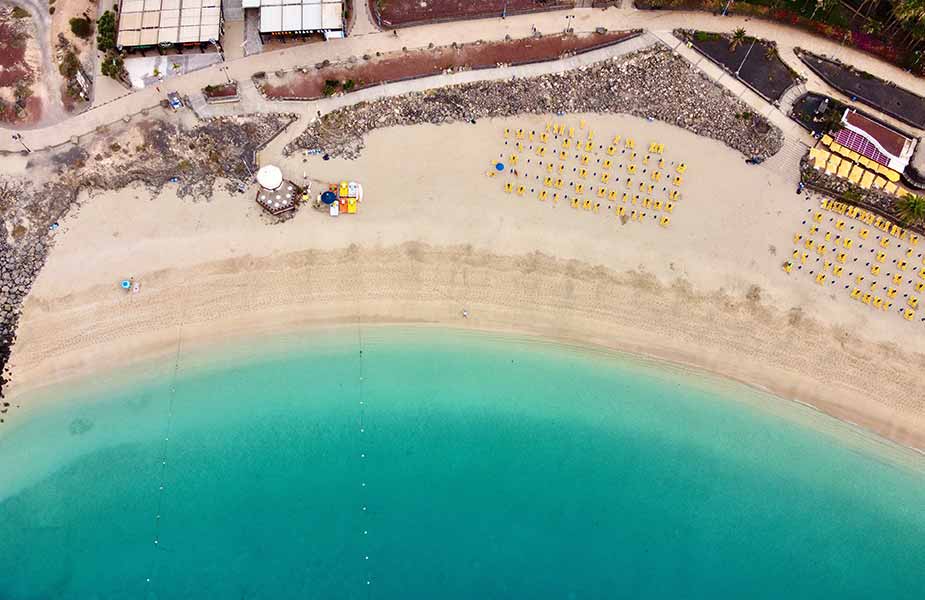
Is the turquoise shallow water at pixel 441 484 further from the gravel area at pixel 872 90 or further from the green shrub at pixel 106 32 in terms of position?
the green shrub at pixel 106 32

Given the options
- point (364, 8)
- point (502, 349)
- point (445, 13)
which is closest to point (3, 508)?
point (502, 349)

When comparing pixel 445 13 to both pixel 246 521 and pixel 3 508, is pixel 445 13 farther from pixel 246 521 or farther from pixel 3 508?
pixel 3 508

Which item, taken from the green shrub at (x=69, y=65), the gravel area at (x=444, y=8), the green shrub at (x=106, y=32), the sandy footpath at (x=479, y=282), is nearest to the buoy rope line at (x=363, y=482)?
the sandy footpath at (x=479, y=282)

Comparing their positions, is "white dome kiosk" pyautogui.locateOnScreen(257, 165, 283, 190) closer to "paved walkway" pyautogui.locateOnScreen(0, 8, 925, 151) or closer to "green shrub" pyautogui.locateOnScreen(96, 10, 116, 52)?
"paved walkway" pyautogui.locateOnScreen(0, 8, 925, 151)

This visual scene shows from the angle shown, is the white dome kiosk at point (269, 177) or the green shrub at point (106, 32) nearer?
the white dome kiosk at point (269, 177)

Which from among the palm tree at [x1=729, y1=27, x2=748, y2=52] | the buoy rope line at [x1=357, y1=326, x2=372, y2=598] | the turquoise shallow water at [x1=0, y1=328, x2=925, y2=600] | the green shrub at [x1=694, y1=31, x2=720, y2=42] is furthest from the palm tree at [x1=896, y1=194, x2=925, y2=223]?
the buoy rope line at [x1=357, y1=326, x2=372, y2=598]
